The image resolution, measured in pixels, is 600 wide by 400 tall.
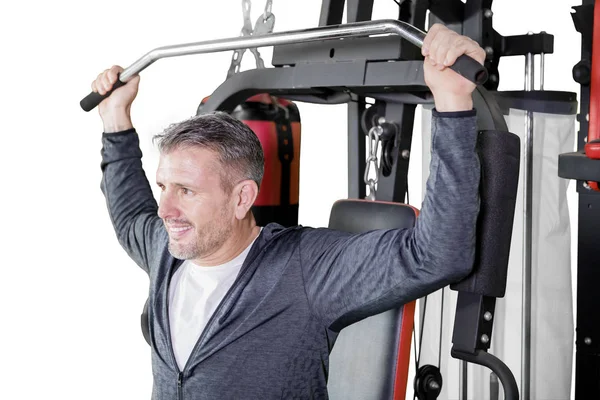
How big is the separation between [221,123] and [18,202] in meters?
2.01

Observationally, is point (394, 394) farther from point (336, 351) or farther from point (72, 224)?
point (72, 224)

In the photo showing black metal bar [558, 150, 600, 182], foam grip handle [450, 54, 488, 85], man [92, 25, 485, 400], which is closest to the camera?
foam grip handle [450, 54, 488, 85]

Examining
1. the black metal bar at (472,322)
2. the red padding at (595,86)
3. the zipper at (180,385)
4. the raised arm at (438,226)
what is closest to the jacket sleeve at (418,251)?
the raised arm at (438,226)

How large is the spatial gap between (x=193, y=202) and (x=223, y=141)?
0.55ft

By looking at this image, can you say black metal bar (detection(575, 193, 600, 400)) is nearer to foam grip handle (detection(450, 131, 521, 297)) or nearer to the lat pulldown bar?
foam grip handle (detection(450, 131, 521, 297))

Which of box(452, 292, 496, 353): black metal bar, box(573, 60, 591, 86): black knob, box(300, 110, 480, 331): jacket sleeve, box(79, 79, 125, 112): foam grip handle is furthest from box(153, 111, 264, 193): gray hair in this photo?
box(573, 60, 591, 86): black knob

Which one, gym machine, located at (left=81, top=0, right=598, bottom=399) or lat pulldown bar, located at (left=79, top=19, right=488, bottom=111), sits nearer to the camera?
lat pulldown bar, located at (left=79, top=19, right=488, bottom=111)

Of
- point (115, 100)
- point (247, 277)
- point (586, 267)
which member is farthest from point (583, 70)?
point (115, 100)

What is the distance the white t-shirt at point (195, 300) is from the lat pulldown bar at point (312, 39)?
0.52 metres

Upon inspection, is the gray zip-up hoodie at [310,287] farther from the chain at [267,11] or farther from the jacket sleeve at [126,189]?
the chain at [267,11]

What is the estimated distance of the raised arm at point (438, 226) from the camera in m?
1.58

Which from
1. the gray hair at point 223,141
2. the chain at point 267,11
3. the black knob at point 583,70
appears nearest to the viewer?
the gray hair at point 223,141

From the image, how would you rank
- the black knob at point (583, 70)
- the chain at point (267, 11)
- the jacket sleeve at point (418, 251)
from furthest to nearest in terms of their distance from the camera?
1. the chain at point (267, 11)
2. the black knob at point (583, 70)
3. the jacket sleeve at point (418, 251)

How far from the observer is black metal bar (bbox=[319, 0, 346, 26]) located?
2236 mm
